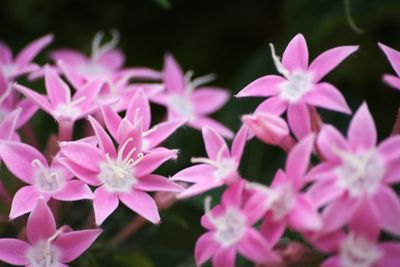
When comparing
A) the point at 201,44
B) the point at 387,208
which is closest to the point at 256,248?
the point at 387,208

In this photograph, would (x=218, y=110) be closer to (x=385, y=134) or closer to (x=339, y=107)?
(x=385, y=134)

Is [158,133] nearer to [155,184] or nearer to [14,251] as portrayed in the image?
[155,184]

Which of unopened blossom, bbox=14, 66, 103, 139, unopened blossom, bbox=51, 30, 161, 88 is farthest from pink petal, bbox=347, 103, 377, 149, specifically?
unopened blossom, bbox=51, 30, 161, 88

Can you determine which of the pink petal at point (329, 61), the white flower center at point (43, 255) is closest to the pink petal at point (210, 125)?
the pink petal at point (329, 61)

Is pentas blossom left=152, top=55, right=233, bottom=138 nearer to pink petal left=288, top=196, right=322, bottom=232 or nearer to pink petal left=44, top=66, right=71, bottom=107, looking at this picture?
pink petal left=44, top=66, right=71, bottom=107

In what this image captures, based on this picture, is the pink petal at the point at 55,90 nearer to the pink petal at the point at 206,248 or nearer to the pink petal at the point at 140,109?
the pink petal at the point at 140,109

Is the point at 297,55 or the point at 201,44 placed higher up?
the point at 297,55
